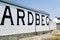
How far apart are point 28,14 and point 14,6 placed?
379 cm

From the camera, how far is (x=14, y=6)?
644 inches

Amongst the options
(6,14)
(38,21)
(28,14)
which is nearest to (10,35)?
(6,14)

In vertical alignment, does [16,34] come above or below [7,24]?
below

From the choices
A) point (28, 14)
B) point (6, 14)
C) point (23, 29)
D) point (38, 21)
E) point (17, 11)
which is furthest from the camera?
point (38, 21)

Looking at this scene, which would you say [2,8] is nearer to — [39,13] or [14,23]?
[14,23]

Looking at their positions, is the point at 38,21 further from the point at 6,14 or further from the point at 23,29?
the point at 6,14

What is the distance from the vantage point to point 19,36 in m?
16.6

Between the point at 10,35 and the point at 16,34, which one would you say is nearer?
the point at 10,35

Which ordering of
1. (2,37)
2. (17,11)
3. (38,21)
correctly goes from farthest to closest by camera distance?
1. (38,21)
2. (17,11)
3. (2,37)

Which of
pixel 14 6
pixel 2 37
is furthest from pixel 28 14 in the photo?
pixel 2 37

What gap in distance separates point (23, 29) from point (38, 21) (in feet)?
18.2

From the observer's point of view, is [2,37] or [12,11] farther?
[12,11]

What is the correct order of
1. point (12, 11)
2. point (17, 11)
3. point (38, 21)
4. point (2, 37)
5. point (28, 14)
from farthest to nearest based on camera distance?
point (38, 21) < point (28, 14) < point (17, 11) < point (12, 11) < point (2, 37)

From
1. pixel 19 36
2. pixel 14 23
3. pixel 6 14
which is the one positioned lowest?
pixel 19 36
